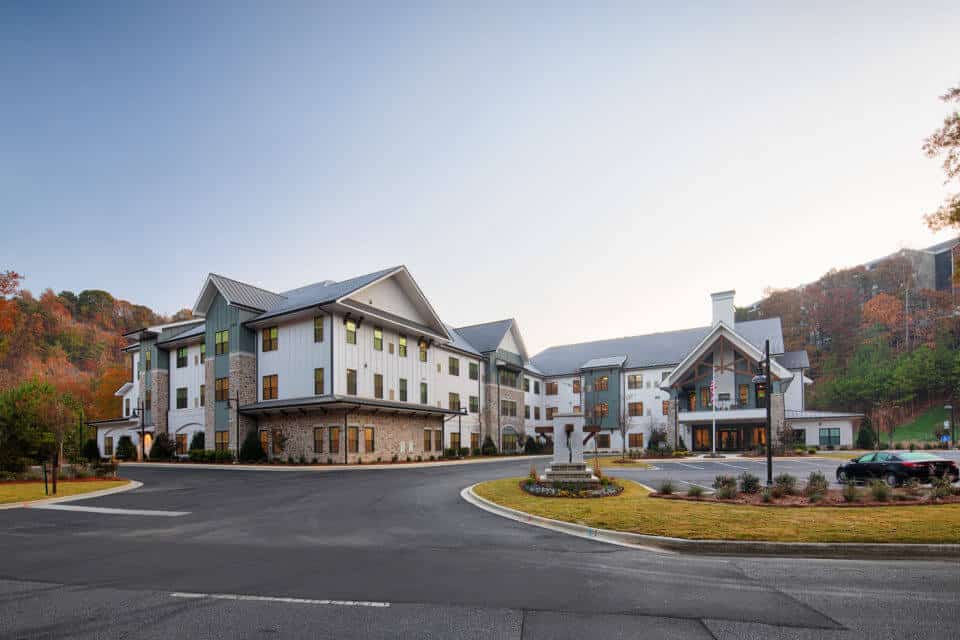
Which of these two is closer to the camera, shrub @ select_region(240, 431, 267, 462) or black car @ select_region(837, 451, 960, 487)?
black car @ select_region(837, 451, 960, 487)

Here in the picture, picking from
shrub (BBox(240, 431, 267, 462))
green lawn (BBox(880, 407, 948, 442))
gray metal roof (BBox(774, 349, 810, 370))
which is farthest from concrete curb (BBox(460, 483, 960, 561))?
green lawn (BBox(880, 407, 948, 442))

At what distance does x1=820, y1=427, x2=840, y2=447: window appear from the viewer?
52.2 m

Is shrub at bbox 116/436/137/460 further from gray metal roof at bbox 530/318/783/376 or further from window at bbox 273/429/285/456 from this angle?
gray metal roof at bbox 530/318/783/376

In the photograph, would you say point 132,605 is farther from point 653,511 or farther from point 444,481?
point 444,481

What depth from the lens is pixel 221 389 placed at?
4081 centimetres

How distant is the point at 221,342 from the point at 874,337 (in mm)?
77345

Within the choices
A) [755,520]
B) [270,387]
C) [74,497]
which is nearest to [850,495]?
[755,520]

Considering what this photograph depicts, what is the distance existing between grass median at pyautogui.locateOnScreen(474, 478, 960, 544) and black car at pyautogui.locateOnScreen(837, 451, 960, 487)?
4942mm

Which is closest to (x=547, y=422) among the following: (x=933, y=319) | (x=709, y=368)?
(x=709, y=368)

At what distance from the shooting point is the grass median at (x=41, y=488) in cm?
2066

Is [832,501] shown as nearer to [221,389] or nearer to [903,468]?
[903,468]

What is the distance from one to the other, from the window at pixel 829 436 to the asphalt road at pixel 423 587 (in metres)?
48.8

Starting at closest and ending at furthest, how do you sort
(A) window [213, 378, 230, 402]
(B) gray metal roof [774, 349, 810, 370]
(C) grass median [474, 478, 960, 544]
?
(C) grass median [474, 478, 960, 544]
(A) window [213, 378, 230, 402]
(B) gray metal roof [774, 349, 810, 370]

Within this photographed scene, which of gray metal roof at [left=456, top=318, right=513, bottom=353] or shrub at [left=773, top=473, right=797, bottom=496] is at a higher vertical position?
gray metal roof at [left=456, top=318, right=513, bottom=353]
